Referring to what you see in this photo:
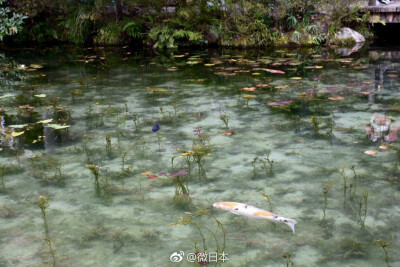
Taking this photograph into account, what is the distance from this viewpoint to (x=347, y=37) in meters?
11.0

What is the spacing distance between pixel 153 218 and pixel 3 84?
18.0 feet

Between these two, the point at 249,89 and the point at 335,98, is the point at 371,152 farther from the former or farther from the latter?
the point at 249,89

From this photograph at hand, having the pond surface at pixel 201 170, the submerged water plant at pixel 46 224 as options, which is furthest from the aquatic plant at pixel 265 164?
the submerged water plant at pixel 46 224

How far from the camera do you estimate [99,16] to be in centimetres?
1200

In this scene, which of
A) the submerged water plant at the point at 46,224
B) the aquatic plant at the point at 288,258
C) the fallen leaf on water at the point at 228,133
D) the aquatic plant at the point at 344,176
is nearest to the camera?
the aquatic plant at the point at 288,258

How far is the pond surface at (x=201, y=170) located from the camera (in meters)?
2.56

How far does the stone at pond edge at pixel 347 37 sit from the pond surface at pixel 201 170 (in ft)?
13.2

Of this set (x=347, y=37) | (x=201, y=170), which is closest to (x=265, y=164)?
(x=201, y=170)

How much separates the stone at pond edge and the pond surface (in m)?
4.03

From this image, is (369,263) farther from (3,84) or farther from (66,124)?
(3,84)

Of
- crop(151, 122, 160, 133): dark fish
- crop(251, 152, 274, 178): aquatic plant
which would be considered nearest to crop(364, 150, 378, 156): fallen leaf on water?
A: crop(251, 152, 274, 178): aquatic plant

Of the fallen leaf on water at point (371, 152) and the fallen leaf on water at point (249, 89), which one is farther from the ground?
the fallen leaf on water at point (249, 89)

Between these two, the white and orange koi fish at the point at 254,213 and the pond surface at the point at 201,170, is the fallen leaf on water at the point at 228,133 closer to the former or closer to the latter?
the pond surface at the point at 201,170

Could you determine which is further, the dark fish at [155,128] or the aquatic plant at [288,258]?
the dark fish at [155,128]
